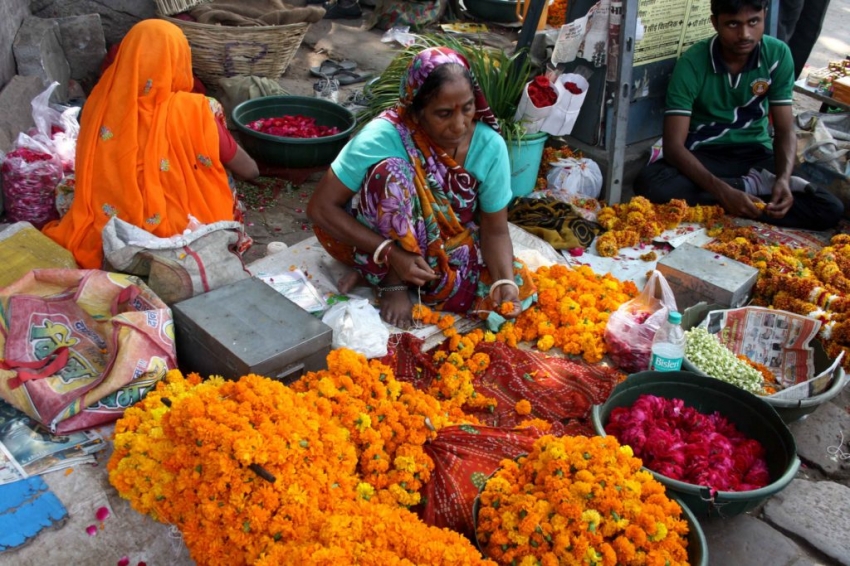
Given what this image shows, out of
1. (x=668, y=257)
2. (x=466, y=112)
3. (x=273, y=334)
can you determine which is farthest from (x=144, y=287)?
(x=668, y=257)

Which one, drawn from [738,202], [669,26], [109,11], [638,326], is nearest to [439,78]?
[638,326]

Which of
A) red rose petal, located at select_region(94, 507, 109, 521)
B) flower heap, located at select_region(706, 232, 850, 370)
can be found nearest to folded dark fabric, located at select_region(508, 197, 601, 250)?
flower heap, located at select_region(706, 232, 850, 370)

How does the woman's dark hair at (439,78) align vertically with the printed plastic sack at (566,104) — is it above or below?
above

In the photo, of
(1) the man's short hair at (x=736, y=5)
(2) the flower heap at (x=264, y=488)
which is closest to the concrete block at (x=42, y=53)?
(2) the flower heap at (x=264, y=488)

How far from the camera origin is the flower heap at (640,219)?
4.38m

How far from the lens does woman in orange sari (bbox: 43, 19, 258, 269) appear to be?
335 cm

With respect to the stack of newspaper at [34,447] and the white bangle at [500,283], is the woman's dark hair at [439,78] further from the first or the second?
the stack of newspaper at [34,447]

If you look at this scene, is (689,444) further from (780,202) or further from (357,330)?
(780,202)

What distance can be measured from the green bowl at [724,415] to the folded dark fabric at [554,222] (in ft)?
5.08

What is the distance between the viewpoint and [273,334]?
2777 mm

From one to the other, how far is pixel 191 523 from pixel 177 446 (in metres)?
0.24

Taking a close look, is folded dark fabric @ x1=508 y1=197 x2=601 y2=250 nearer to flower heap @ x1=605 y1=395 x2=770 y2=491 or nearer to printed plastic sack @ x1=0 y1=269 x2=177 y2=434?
flower heap @ x1=605 y1=395 x2=770 y2=491

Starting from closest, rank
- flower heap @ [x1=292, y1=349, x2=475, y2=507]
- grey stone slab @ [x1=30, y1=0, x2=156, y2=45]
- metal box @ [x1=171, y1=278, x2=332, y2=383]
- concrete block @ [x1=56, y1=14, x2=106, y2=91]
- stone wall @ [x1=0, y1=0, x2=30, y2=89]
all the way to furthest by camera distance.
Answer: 1. flower heap @ [x1=292, y1=349, x2=475, y2=507]
2. metal box @ [x1=171, y1=278, x2=332, y2=383]
3. stone wall @ [x1=0, y1=0, x2=30, y2=89]
4. concrete block @ [x1=56, y1=14, x2=106, y2=91]
5. grey stone slab @ [x1=30, y1=0, x2=156, y2=45]

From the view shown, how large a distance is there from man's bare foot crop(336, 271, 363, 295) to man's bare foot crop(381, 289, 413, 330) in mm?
241
